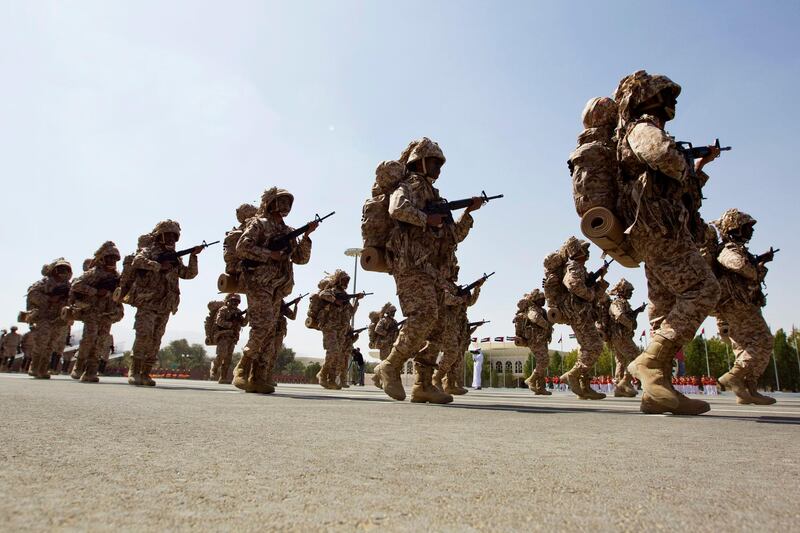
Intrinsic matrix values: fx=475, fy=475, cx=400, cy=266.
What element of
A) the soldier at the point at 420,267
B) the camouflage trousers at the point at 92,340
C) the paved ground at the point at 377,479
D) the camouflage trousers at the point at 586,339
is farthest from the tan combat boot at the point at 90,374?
the camouflage trousers at the point at 586,339

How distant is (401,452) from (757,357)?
638 cm

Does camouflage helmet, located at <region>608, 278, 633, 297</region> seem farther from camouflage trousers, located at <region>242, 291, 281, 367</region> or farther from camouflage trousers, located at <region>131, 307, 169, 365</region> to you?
camouflage trousers, located at <region>131, 307, 169, 365</region>

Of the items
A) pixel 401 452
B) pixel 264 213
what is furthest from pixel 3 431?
pixel 264 213

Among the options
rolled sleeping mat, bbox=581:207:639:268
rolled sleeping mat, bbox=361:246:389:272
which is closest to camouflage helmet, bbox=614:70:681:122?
rolled sleeping mat, bbox=581:207:639:268

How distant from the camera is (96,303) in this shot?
1078 centimetres

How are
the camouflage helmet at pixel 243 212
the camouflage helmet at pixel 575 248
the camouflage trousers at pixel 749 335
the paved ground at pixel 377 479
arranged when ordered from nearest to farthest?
1. the paved ground at pixel 377 479
2. the camouflage trousers at pixel 749 335
3. the camouflage helmet at pixel 575 248
4. the camouflage helmet at pixel 243 212

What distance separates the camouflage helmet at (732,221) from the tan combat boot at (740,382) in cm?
184

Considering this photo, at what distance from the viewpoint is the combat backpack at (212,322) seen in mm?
16266

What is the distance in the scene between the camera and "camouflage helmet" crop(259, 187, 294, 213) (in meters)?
7.73

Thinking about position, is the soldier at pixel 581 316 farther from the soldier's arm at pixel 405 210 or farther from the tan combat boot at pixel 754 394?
the soldier's arm at pixel 405 210

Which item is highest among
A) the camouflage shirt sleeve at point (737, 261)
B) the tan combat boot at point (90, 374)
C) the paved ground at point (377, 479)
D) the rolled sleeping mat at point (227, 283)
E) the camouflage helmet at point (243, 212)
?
the camouflage helmet at point (243, 212)

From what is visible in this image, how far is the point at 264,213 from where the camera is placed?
25.6ft

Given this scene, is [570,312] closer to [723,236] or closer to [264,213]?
[723,236]

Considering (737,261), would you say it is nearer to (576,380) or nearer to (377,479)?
(576,380)
